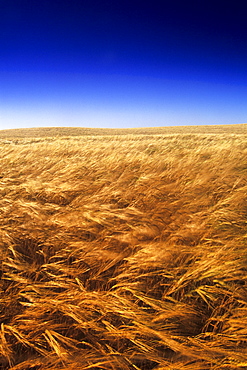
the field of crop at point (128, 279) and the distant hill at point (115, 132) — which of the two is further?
the distant hill at point (115, 132)

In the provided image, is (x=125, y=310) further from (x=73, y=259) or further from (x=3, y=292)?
(x=3, y=292)

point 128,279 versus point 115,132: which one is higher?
point 115,132

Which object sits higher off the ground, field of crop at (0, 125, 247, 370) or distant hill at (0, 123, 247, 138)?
distant hill at (0, 123, 247, 138)

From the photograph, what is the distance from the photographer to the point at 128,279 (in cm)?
116


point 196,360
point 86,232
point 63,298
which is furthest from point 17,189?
point 196,360

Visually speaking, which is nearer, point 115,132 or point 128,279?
point 128,279

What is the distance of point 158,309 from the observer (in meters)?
0.99

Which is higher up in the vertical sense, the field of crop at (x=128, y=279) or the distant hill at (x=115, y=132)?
the distant hill at (x=115, y=132)

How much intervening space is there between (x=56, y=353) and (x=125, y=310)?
1.20ft

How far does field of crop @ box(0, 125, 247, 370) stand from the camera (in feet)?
2.84

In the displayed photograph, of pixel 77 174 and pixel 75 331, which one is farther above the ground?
pixel 77 174

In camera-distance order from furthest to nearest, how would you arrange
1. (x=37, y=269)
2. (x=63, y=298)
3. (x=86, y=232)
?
(x=86, y=232)
(x=37, y=269)
(x=63, y=298)

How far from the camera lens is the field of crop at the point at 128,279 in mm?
866

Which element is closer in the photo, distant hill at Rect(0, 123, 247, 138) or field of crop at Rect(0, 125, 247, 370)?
field of crop at Rect(0, 125, 247, 370)
